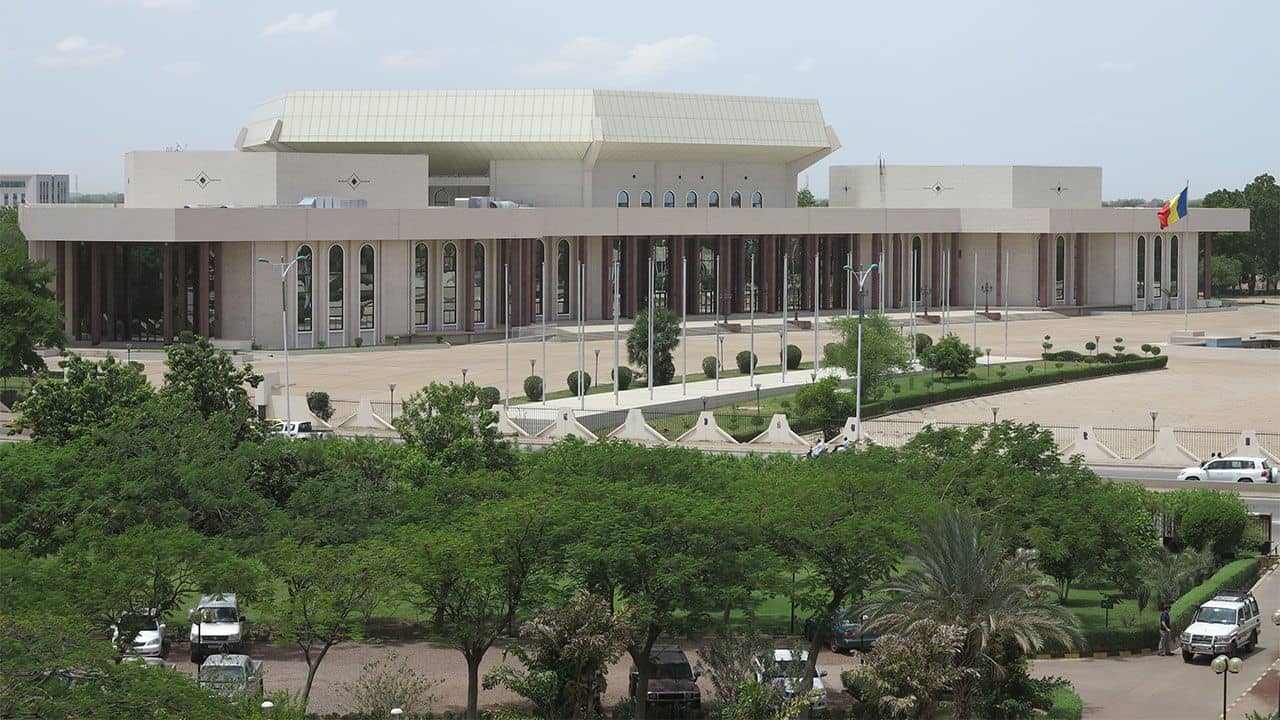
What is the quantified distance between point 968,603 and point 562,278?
72.6 metres

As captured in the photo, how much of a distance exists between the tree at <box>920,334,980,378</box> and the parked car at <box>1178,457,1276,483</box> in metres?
21.0

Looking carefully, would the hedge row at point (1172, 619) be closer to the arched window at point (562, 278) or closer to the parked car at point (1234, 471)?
the parked car at point (1234, 471)

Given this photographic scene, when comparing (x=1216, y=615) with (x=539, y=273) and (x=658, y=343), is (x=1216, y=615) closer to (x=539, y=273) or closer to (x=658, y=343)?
(x=658, y=343)

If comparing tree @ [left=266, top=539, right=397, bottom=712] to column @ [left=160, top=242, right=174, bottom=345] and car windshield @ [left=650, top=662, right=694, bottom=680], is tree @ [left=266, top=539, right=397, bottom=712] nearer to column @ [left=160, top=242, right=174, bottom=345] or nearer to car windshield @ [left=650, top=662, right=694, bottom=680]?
car windshield @ [left=650, top=662, right=694, bottom=680]

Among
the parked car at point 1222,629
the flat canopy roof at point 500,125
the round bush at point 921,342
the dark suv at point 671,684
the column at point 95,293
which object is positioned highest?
the flat canopy roof at point 500,125

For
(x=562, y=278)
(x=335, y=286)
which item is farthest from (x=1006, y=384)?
(x=562, y=278)

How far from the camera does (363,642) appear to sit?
3528cm

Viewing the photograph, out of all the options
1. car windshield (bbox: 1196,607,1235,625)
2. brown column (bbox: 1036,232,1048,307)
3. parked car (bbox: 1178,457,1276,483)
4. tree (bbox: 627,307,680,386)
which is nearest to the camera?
car windshield (bbox: 1196,607,1235,625)

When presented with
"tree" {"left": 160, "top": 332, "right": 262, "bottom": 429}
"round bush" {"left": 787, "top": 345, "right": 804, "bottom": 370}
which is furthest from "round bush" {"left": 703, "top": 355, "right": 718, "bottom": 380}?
"tree" {"left": 160, "top": 332, "right": 262, "bottom": 429}

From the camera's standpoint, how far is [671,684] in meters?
31.2

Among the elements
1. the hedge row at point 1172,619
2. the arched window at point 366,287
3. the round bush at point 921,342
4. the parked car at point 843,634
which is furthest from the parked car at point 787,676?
the arched window at point 366,287

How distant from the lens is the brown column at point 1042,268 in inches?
4513

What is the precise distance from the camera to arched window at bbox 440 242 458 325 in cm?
9231

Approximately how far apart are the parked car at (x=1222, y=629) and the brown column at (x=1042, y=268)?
80.9 meters
